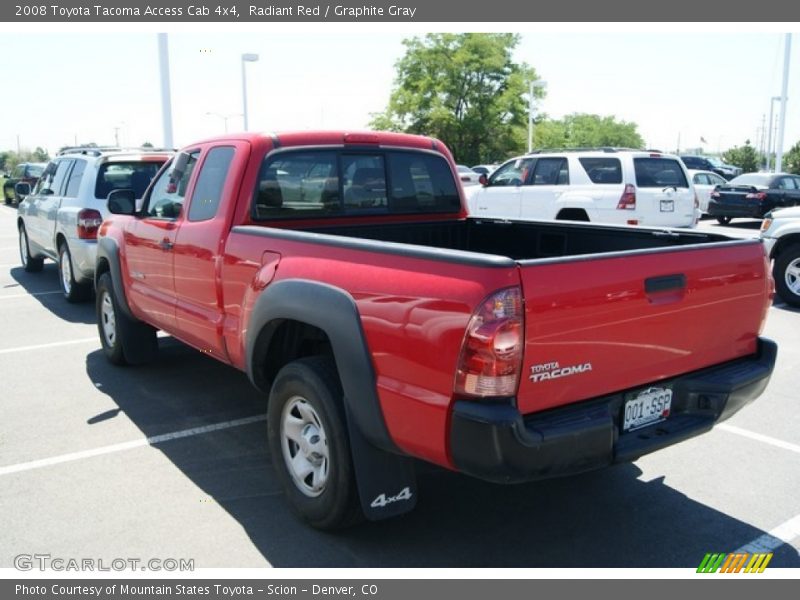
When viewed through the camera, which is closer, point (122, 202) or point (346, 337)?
point (346, 337)

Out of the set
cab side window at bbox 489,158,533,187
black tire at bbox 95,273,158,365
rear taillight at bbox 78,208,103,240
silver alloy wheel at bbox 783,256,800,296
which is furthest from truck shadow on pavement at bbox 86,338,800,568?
cab side window at bbox 489,158,533,187

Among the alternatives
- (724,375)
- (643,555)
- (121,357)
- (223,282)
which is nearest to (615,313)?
(724,375)

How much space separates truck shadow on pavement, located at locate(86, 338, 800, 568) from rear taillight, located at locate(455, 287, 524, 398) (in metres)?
1.08

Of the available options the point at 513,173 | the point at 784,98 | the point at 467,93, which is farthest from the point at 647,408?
the point at 467,93

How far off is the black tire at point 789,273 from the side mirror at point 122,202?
805cm

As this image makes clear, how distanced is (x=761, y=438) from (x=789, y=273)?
556 cm

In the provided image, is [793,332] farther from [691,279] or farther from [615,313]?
[615,313]

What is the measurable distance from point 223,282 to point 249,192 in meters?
0.58

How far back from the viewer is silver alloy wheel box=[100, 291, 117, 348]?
6.49 metres

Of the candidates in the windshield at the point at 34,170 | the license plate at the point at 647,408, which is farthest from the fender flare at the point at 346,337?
the windshield at the point at 34,170

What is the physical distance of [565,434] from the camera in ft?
9.30

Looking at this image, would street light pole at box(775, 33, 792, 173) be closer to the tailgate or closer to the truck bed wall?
the truck bed wall

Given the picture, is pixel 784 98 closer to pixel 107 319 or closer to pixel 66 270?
pixel 66 270

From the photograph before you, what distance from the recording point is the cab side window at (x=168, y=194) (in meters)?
5.08
